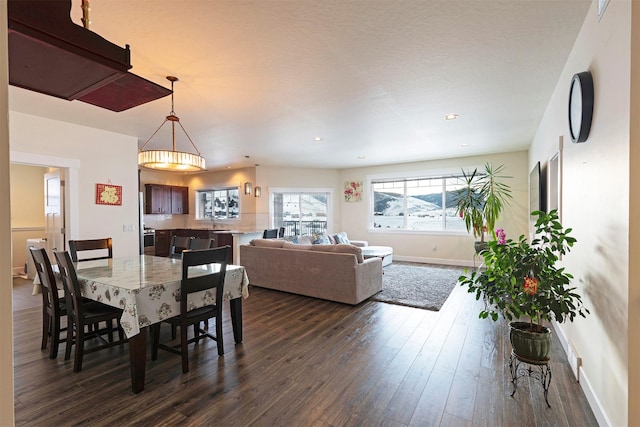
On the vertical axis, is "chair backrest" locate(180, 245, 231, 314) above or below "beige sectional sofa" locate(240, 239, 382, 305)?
above

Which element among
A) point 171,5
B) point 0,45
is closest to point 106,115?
point 171,5

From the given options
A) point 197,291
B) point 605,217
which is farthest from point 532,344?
point 197,291

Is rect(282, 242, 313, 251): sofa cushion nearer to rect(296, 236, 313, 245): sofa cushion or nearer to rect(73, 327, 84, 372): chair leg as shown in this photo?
rect(296, 236, 313, 245): sofa cushion

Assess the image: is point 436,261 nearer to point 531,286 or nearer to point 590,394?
point 590,394

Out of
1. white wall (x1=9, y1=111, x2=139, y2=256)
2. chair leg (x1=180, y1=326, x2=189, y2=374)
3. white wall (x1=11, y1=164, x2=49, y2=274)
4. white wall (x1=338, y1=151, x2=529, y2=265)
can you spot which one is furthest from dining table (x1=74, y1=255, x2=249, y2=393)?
white wall (x1=338, y1=151, x2=529, y2=265)

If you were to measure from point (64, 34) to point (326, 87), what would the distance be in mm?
2336

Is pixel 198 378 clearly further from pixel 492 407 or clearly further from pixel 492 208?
pixel 492 208

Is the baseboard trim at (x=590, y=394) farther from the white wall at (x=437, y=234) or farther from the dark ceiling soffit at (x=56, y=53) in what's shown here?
the white wall at (x=437, y=234)

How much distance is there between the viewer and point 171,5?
1.84 meters

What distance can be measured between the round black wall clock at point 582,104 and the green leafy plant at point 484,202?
339 cm

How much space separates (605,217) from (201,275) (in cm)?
275

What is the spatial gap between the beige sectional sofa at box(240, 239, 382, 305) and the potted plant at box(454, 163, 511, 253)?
248 centimetres

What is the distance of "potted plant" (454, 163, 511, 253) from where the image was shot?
5.65m

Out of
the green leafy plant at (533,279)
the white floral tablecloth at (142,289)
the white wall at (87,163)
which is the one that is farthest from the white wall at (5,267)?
the white wall at (87,163)
